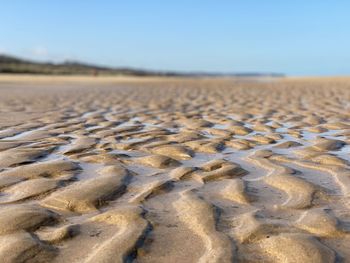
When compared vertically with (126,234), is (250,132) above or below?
below

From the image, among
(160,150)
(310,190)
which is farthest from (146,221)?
(160,150)

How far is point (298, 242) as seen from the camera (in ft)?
7.29

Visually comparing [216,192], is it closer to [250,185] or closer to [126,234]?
[250,185]

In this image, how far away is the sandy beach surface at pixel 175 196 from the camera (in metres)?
2.18

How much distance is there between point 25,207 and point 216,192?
1.13 m

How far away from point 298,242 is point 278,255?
0.15 metres

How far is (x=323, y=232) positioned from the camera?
2.42 metres

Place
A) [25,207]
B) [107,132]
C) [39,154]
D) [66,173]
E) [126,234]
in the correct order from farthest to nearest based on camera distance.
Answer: [107,132]
[39,154]
[66,173]
[25,207]
[126,234]

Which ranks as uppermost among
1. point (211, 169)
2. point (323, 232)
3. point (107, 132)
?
point (323, 232)

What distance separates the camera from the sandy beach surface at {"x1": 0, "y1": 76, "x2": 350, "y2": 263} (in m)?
2.18

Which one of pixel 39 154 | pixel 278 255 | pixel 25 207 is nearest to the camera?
pixel 278 255

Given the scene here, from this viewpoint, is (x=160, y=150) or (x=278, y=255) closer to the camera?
(x=278, y=255)

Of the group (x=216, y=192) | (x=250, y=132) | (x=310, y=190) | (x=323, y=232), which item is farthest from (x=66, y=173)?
(x=250, y=132)

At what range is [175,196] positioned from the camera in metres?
3.04
